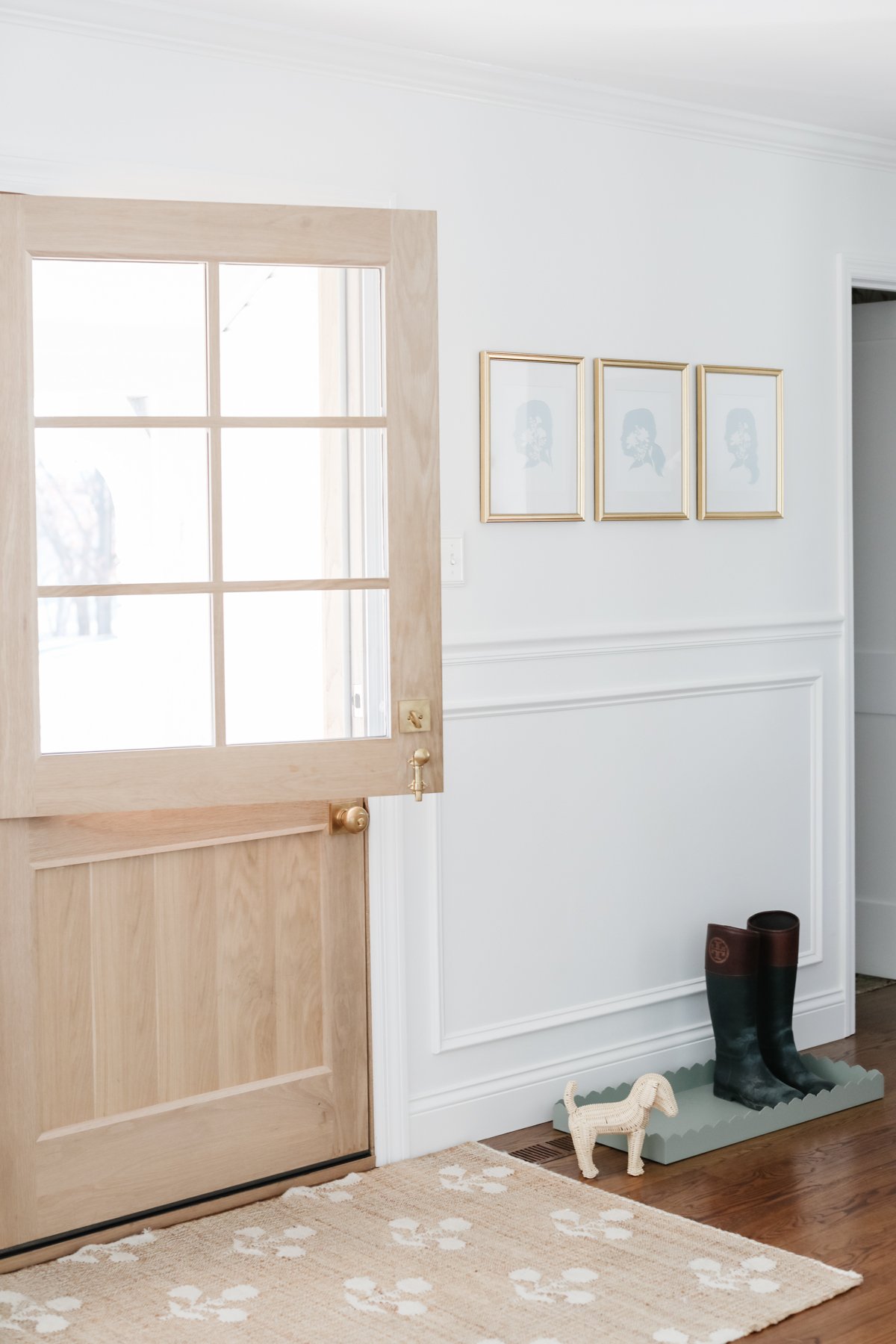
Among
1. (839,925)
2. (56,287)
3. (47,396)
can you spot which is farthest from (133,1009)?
(839,925)

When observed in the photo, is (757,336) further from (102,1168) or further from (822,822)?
(102,1168)

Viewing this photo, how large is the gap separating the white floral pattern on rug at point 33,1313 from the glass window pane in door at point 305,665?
1.06m

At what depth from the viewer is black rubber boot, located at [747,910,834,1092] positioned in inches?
144

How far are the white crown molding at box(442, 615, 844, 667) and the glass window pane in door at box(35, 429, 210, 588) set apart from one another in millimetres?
768

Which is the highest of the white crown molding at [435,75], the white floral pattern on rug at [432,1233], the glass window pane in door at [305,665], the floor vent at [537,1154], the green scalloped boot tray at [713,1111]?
the white crown molding at [435,75]

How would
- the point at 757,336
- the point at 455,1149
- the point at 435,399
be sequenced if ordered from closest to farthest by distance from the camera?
the point at 435,399, the point at 455,1149, the point at 757,336

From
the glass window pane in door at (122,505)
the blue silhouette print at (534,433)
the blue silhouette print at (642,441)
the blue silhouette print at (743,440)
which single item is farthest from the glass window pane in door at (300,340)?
the blue silhouette print at (743,440)

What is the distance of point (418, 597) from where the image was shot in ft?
9.66

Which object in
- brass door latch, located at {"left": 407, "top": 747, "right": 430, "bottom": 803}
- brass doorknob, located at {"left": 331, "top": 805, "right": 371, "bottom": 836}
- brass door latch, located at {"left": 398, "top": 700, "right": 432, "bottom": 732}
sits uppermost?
brass door latch, located at {"left": 398, "top": 700, "right": 432, "bottom": 732}

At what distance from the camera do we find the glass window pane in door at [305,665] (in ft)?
9.41

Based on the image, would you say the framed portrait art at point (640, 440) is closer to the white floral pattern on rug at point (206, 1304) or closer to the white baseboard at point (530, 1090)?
→ the white baseboard at point (530, 1090)

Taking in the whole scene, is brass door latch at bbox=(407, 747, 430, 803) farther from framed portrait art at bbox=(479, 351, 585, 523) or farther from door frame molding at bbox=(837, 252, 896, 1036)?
door frame molding at bbox=(837, 252, 896, 1036)

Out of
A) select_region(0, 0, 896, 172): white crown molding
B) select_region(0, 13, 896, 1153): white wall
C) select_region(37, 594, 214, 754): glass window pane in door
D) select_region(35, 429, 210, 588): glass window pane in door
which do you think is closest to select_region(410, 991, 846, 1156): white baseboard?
select_region(0, 13, 896, 1153): white wall

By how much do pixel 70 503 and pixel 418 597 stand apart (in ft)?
2.25
